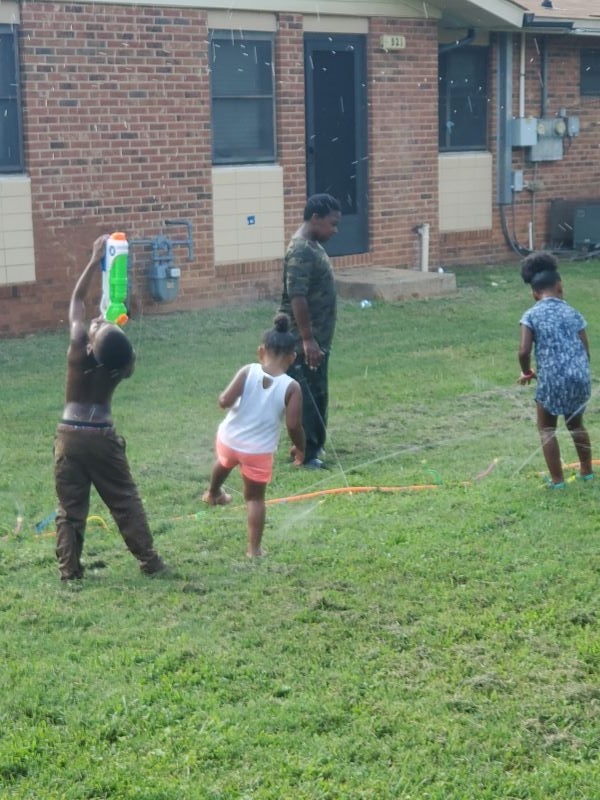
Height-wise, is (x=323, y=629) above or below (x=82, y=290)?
below

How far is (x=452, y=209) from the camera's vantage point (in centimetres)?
1820

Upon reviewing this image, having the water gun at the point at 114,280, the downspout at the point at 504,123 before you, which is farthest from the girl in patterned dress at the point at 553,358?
the downspout at the point at 504,123

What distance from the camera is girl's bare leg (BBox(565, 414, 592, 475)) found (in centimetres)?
757


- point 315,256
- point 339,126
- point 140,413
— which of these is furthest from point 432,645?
point 339,126

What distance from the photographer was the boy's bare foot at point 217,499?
7125 millimetres

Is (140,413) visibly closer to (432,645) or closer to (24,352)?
(24,352)

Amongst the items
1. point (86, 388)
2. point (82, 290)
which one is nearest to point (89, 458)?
point (86, 388)

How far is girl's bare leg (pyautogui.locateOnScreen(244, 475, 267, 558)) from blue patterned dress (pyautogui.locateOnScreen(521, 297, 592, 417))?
2004 mm

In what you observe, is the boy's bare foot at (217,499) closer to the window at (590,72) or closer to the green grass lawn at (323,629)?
the green grass lawn at (323,629)

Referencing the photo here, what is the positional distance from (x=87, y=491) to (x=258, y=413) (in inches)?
35.3

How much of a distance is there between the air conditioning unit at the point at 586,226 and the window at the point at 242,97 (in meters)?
5.82

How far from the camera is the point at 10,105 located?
512 inches

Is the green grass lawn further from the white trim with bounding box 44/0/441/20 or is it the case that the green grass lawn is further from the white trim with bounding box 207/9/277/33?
the white trim with bounding box 207/9/277/33

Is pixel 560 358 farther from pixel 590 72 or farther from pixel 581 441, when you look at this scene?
pixel 590 72
